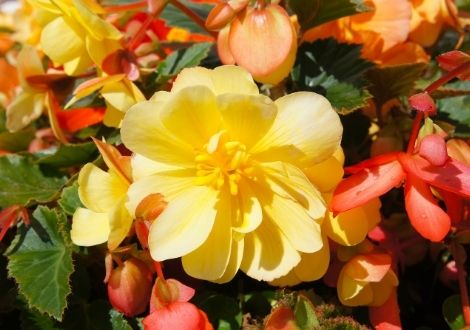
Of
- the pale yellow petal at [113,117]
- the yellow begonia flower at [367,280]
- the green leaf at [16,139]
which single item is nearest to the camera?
the yellow begonia flower at [367,280]

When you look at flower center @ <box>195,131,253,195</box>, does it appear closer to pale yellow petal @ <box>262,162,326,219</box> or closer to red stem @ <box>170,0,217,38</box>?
pale yellow petal @ <box>262,162,326,219</box>

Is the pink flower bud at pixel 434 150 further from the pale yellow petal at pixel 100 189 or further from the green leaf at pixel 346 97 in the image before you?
the pale yellow petal at pixel 100 189

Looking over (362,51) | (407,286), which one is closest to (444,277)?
(407,286)

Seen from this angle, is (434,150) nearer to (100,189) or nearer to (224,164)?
(224,164)

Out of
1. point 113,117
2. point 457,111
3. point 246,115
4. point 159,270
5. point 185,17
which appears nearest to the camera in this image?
point 246,115

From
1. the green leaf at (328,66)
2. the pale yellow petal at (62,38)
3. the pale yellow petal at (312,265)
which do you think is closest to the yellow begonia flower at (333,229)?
the pale yellow petal at (312,265)

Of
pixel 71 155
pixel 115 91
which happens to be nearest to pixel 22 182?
pixel 71 155

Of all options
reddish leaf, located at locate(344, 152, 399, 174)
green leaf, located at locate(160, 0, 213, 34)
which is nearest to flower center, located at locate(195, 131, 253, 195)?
reddish leaf, located at locate(344, 152, 399, 174)
